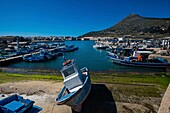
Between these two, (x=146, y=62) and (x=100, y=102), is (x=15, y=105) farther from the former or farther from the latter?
(x=146, y=62)

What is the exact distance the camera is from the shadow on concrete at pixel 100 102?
34.8 ft

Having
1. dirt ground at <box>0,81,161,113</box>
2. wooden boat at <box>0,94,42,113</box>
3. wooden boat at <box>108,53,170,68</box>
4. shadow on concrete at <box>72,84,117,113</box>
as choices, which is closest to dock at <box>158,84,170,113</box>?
dirt ground at <box>0,81,161,113</box>

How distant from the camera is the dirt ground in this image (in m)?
10.6

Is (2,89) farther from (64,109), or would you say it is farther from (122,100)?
(122,100)

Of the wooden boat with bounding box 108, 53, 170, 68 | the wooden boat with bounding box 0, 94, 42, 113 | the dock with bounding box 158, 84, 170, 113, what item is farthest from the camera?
the wooden boat with bounding box 108, 53, 170, 68

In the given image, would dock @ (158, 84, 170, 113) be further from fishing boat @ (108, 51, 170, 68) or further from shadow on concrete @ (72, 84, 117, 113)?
fishing boat @ (108, 51, 170, 68)

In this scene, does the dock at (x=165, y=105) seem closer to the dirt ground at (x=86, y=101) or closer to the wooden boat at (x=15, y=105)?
the dirt ground at (x=86, y=101)

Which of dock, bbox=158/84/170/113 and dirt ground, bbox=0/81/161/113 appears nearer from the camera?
dock, bbox=158/84/170/113

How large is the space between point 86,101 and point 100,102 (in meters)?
1.04

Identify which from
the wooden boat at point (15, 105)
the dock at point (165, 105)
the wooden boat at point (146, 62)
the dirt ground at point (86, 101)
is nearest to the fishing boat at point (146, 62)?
the wooden boat at point (146, 62)

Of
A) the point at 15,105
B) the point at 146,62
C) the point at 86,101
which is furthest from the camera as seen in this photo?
the point at 146,62

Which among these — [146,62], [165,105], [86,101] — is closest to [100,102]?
[86,101]

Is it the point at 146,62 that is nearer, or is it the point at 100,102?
the point at 100,102

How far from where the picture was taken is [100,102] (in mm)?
11766
